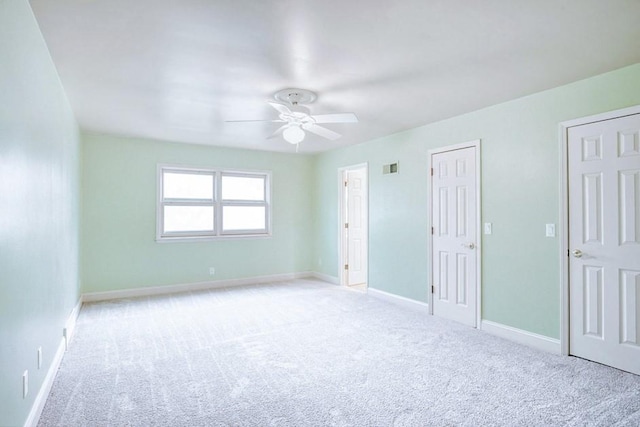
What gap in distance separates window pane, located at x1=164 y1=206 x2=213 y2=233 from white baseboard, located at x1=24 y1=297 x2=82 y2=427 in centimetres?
205

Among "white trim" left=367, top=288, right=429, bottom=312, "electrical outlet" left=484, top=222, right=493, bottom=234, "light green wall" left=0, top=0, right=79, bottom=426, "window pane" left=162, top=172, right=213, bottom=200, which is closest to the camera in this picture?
"light green wall" left=0, top=0, right=79, bottom=426

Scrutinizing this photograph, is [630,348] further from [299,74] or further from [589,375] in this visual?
[299,74]

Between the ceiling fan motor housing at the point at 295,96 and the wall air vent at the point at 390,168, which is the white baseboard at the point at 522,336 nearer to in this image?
the wall air vent at the point at 390,168

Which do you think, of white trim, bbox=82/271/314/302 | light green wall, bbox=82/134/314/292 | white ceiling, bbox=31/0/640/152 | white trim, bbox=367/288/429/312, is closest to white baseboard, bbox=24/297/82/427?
white trim, bbox=82/271/314/302

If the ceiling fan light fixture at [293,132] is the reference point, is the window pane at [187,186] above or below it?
below

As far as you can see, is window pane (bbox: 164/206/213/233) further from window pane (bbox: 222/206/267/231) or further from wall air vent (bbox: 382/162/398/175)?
wall air vent (bbox: 382/162/398/175)

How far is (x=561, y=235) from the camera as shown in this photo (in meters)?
3.23

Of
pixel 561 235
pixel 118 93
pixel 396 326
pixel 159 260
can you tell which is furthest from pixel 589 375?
pixel 159 260

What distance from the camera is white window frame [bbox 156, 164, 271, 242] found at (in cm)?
562

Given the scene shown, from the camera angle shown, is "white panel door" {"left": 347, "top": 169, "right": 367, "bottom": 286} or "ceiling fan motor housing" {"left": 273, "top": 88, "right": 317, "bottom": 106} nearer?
"ceiling fan motor housing" {"left": 273, "top": 88, "right": 317, "bottom": 106}

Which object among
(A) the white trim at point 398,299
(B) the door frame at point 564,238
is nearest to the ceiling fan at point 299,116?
(B) the door frame at point 564,238

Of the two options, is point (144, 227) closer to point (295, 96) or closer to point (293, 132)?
point (293, 132)

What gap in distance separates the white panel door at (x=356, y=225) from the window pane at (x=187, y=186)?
2480 mm

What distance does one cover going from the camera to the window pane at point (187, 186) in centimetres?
574
